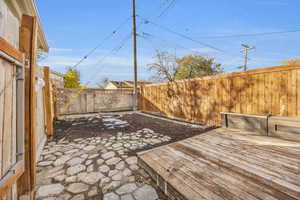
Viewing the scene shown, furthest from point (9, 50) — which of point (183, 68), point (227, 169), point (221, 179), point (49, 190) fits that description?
point (183, 68)

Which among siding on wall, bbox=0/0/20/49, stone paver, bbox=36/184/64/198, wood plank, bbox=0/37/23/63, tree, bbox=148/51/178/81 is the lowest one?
stone paver, bbox=36/184/64/198

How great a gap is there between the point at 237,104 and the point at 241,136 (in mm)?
1254

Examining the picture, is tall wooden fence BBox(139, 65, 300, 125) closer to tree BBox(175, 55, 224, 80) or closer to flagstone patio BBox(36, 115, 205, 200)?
flagstone patio BBox(36, 115, 205, 200)

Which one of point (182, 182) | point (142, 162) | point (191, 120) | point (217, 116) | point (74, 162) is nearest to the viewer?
point (182, 182)

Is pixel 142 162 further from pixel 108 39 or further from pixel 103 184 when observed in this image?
pixel 108 39

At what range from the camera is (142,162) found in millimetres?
1938

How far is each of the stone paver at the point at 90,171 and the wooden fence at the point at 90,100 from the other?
4.28 metres

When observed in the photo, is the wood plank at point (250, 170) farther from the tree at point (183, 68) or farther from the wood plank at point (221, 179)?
the tree at point (183, 68)

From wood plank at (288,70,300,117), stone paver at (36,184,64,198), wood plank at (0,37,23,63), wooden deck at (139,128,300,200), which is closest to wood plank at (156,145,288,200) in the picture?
wooden deck at (139,128,300,200)

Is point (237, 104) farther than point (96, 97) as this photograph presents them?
No

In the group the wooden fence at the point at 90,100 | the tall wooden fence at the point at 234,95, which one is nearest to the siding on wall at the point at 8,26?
the tall wooden fence at the point at 234,95

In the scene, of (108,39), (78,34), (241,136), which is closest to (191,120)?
(241,136)

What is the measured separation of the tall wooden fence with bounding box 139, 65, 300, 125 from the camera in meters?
2.89

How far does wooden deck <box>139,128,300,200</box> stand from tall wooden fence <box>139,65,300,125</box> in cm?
109
